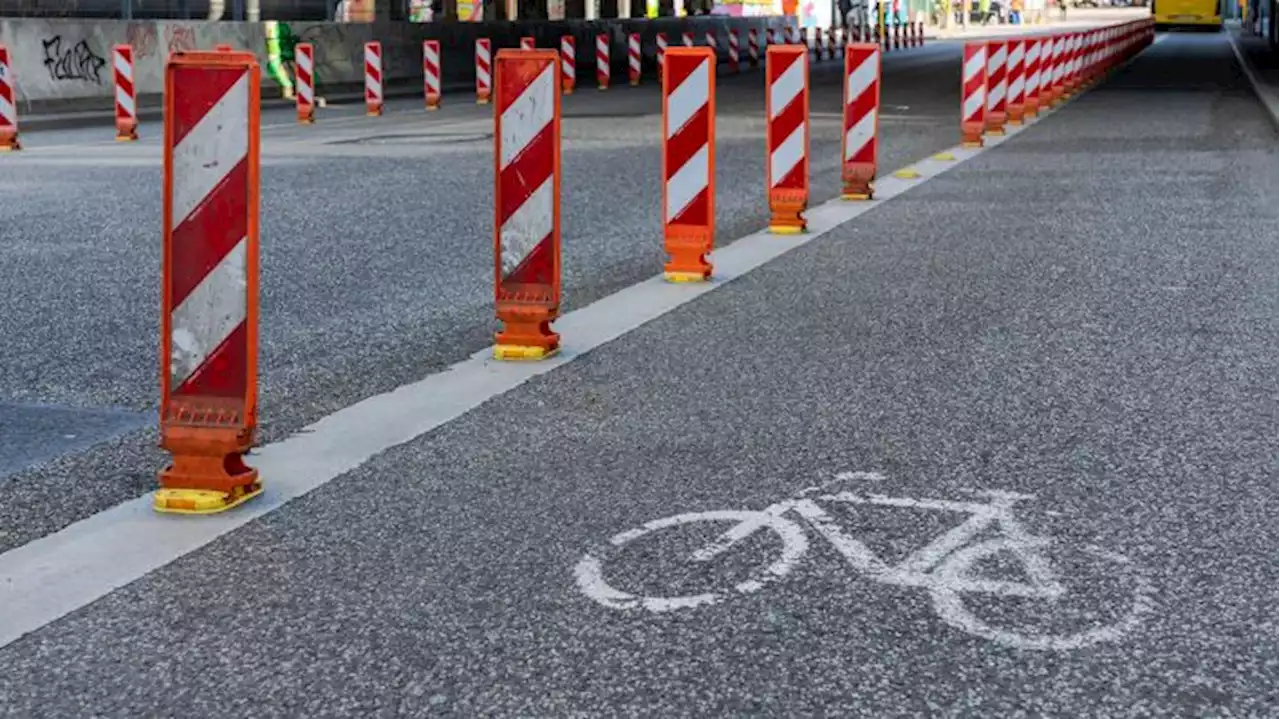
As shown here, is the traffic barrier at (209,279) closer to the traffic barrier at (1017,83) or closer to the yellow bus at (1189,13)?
the traffic barrier at (1017,83)

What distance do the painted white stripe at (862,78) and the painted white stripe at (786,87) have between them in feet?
7.97

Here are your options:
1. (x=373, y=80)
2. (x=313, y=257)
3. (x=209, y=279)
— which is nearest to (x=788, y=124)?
(x=313, y=257)

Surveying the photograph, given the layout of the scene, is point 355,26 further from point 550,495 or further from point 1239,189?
point 550,495

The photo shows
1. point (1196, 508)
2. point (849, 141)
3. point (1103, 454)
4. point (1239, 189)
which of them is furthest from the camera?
point (1239, 189)

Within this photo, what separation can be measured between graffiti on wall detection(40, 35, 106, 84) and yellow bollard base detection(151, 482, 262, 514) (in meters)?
21.2

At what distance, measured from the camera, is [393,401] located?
6660 mm

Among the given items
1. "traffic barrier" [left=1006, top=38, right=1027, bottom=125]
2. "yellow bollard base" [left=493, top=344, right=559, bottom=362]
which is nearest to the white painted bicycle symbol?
"yellow bollard base" [left=493, top=344, right=559, bottom=362]

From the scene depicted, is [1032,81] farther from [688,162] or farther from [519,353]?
[519,353]

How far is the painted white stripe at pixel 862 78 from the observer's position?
13.7 m

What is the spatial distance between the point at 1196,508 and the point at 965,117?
606 inches

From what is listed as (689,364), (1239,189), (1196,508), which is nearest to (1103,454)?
(1196,508)

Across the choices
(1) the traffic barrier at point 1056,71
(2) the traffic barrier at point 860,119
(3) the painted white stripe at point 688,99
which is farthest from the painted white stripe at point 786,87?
(1) the traffic barrier at point 1056,71

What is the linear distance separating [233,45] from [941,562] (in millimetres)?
25645

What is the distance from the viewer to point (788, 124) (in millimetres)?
11375
